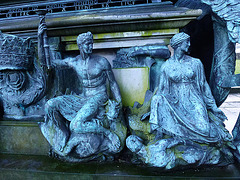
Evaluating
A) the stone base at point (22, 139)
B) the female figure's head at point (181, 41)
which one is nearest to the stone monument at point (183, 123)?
the female figure's head at point (181, 41)

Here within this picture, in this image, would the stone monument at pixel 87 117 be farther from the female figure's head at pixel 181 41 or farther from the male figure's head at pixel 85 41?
the female figure's head at pixel 181 41

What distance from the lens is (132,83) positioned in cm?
322

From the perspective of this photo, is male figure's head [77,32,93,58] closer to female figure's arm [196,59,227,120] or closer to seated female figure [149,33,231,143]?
seated female figure [149,33,231,143]

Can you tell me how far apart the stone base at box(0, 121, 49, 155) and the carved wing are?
324 cm

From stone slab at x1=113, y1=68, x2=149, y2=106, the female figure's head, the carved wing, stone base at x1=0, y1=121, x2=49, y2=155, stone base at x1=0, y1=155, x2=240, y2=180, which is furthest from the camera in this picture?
stone slab at x1=113, y1=68, x2=149, y2=106

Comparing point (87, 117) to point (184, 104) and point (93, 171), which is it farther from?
point (184, 104)

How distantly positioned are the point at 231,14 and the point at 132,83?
1.75m

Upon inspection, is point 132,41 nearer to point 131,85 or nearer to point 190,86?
point 131,85

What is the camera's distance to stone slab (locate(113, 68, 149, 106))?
3152mm

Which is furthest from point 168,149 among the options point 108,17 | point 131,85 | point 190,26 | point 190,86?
point 190,26

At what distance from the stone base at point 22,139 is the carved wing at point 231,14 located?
10.6 feet

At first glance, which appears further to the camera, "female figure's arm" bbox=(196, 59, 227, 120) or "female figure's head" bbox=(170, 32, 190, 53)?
"female figure's arm" bbox=(196, 59, 227, 120)

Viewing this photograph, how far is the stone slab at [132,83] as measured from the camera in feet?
10.3

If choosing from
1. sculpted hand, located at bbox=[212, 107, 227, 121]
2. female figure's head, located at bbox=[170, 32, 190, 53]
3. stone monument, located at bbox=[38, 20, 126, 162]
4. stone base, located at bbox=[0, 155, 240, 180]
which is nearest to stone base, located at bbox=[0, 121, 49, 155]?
stone base, located at bbox=[0, 155, 240, 180]
